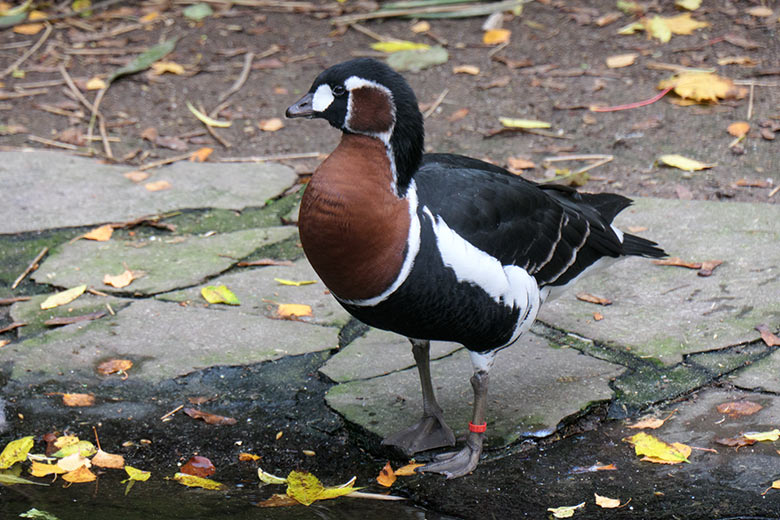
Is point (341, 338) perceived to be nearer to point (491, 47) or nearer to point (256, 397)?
point (256, 397)

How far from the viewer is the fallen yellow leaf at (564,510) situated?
101 inches

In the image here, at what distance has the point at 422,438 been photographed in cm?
303

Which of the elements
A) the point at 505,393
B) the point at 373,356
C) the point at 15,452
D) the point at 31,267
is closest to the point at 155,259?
the point at 31,267

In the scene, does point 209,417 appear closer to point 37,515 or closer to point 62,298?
point 37,515

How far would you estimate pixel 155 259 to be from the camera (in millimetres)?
4074

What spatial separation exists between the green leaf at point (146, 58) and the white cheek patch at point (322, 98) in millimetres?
3637

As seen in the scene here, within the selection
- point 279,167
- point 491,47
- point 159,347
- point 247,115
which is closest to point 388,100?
point 159,347

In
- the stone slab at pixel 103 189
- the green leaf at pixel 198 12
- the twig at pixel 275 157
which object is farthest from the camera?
the green leaf at pixel 198 12

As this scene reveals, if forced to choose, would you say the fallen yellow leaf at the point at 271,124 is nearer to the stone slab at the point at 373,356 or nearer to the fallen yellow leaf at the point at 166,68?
the fallen yellow leaf at the point at 166,68

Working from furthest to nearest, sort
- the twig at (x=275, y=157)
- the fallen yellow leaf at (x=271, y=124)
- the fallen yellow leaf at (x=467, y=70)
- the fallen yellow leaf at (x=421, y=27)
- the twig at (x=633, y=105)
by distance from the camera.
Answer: the fallen yellow leaf at (x=421, y=27) → the fallen yellow leaf at (x=467, y=70) → the fallen yellow leaf at (x=271, y=124) → the twig at (x=633, y=105) → the twig at (x=275, y=157)

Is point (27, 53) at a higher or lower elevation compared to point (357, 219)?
lower

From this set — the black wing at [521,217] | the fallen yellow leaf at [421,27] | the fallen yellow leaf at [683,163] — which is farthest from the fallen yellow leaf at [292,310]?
the fallen yellow leaf at [421,27]

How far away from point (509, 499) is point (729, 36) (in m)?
4.23

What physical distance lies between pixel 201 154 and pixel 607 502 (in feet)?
10.6
